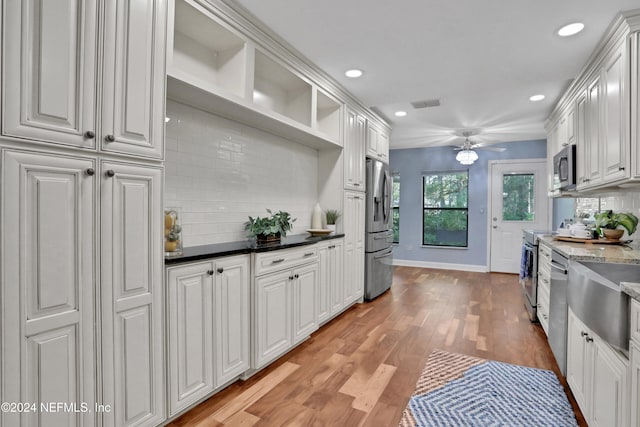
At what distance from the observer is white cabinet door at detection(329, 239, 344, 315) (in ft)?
10.8

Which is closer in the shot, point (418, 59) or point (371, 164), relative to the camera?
→ point (418, 59)

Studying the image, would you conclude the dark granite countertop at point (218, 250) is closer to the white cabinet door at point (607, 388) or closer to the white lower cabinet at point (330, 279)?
the white lower cabinet at point (330, 279)

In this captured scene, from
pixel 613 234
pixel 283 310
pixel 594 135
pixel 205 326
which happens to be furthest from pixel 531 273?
pixel 205 326

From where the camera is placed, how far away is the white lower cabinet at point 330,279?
10.1 ft

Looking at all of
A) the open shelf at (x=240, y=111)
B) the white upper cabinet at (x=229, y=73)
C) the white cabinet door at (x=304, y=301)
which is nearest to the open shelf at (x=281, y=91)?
the white upper cabinet at (x=229, y=73)

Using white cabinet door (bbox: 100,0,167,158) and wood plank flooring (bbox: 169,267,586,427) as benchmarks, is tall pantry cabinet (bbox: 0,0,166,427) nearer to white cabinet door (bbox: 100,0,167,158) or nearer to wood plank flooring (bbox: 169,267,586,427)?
white cabinet door (bbox: 100,0,167,158)

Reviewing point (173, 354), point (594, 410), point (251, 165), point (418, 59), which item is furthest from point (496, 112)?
point (173, 354)

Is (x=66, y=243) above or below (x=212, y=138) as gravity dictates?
below

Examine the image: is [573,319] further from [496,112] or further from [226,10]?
[496,112]

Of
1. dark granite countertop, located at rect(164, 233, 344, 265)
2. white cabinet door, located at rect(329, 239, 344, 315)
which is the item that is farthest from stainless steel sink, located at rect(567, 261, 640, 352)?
white cabinet door, located at rect(329, 239, 344, 315)

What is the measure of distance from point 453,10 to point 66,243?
245 centimetres

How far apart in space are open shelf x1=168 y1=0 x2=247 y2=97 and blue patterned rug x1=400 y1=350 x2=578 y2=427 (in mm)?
2309

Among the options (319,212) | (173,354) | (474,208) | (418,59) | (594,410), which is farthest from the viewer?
(474,208)

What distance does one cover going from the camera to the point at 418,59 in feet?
8.94
